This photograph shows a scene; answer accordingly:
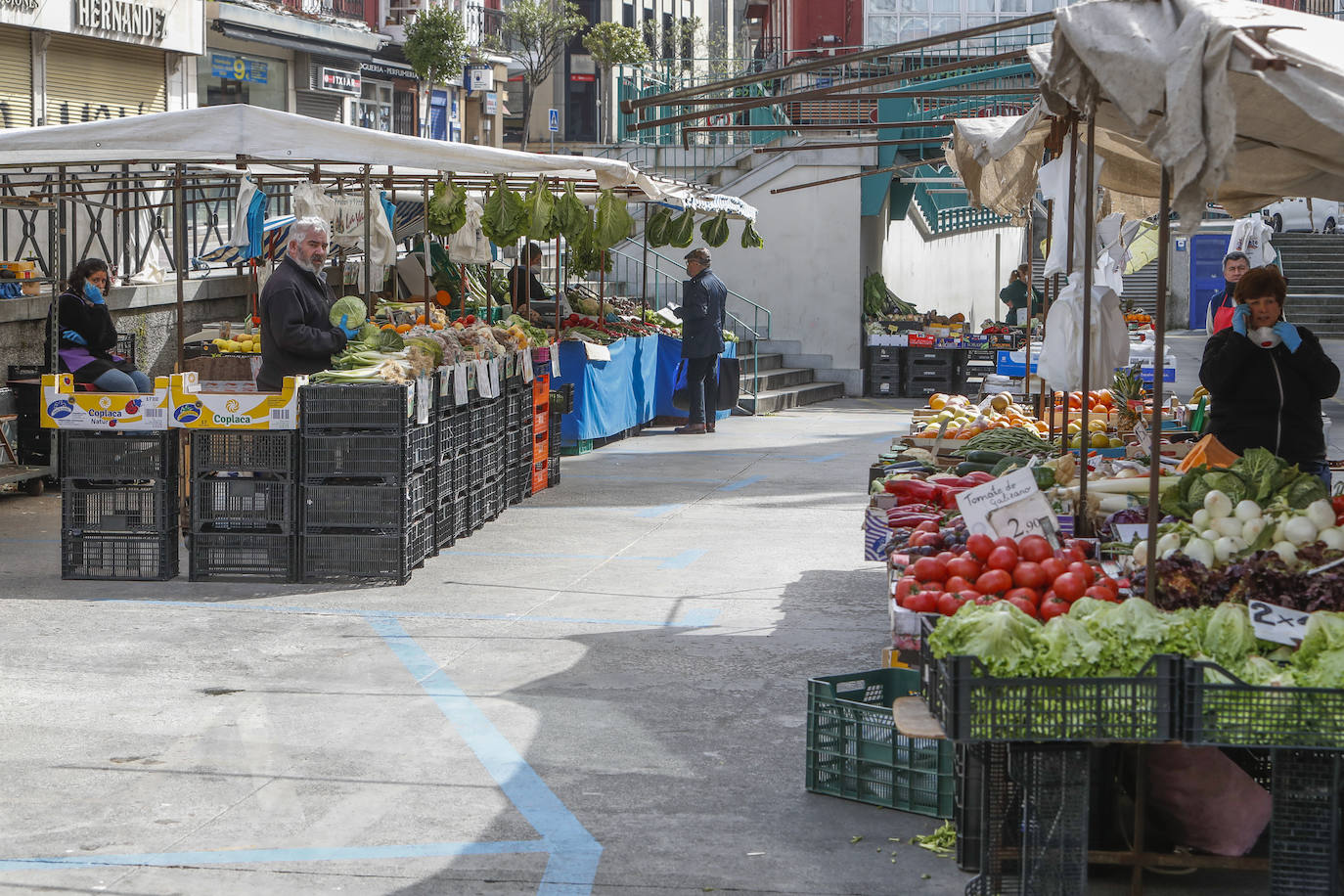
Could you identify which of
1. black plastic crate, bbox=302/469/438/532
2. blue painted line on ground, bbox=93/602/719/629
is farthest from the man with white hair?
blue painted line on ground, bbox=93/602/719/629

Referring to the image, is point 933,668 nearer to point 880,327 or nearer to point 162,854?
point 162,854

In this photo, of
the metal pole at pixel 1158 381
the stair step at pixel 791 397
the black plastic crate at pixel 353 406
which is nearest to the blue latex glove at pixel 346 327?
the black plastic crate at pixel 353 406

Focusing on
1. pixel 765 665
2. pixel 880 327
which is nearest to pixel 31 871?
pixel 765 665

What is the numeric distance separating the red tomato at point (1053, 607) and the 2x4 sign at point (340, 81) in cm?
3105

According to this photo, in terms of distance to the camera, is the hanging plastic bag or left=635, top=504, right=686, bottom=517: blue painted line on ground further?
the hanging plastic bag

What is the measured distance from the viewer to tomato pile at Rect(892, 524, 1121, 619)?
15.4 feet

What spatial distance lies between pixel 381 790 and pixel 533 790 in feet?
1.70

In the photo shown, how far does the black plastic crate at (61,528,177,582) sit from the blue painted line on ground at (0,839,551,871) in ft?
14.3

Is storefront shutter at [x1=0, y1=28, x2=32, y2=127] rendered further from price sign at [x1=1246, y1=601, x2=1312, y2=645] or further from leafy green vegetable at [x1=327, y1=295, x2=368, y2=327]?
price sign at [x1=1246, y1=601, x2=1312, y2=645]

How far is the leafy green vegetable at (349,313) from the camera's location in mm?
9562

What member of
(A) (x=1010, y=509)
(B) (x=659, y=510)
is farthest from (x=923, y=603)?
(B) (x=659, y=510)

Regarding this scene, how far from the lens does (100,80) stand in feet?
74.9

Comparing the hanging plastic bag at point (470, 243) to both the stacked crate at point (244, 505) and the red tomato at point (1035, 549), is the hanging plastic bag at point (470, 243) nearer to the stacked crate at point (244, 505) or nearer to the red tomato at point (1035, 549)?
the stacked crate at point (244, 505)

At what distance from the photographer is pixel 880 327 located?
22.9m
